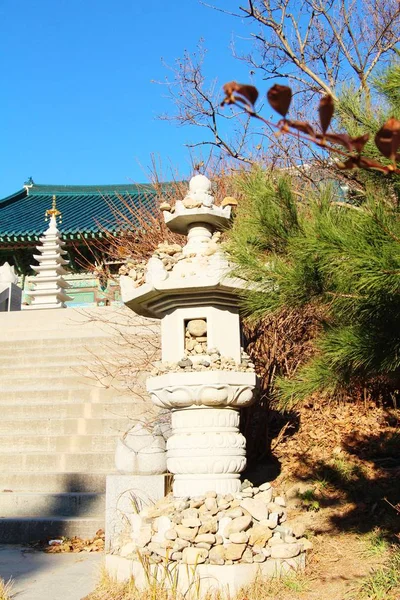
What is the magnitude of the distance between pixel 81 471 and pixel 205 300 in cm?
270

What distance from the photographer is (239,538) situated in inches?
130

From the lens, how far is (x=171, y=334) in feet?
13.1

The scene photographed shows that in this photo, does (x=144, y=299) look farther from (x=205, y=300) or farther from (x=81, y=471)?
(x=81, y=471)

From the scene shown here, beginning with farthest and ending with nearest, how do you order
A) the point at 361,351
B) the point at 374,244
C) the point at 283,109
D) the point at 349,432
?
the point at 349,432, the point at 361,351, the point at 374,244, the point at 283,109

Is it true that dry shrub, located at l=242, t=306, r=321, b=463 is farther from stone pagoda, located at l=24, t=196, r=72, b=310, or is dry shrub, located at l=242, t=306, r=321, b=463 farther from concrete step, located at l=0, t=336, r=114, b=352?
stone pagoda, located at l=24, t=196, r=72, b=310

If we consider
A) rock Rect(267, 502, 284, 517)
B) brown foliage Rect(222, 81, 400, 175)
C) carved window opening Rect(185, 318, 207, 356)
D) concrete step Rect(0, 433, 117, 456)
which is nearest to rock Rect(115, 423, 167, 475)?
carved window opening Rect(185, 318, 207, 356)

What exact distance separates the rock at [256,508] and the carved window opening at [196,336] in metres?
0.94

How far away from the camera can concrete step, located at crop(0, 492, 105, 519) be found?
16.7 feet

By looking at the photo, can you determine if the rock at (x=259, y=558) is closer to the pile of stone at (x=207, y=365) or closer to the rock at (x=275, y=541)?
the rock at (x=275, y=541)

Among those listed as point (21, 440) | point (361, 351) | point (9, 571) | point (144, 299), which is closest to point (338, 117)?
point (361, 351)

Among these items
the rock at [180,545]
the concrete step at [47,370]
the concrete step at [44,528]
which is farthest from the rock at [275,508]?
the concrete step at [47,370]

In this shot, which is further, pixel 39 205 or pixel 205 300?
pixel 39 205

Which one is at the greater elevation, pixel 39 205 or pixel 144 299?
pixel 39 205

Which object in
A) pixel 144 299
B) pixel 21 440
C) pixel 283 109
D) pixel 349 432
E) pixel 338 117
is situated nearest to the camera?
pixel 283 109
